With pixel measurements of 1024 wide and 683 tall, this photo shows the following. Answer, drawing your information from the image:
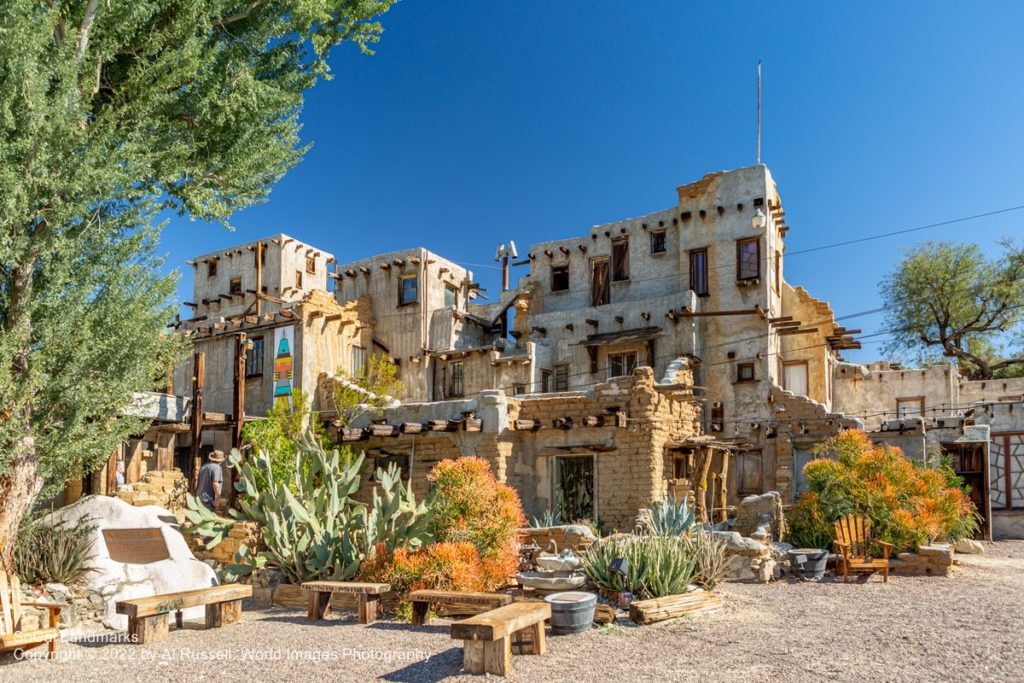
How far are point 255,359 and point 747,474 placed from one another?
49.9 ft

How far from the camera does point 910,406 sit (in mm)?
28047

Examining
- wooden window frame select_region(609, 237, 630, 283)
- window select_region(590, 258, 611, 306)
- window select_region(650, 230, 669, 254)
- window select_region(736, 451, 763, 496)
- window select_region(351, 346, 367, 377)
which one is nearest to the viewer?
window select_region(736, 451, 763, 496)

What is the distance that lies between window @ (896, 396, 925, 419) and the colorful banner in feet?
64.5

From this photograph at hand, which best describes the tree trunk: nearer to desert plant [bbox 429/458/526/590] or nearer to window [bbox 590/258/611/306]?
desert plant [bbox 429/458/526/590]

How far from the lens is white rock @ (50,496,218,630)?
9.58 metres

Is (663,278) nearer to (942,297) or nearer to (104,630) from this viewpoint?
(942,297)

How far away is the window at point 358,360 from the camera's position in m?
27.3

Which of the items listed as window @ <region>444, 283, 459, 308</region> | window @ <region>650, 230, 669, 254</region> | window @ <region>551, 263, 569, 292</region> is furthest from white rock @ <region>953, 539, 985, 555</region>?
window @ <region>444, 283, 459, 308</region>

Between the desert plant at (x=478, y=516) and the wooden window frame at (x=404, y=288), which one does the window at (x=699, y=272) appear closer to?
the wooden window frame at (x=404, y=288)

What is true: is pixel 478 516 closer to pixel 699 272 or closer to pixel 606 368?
pixel 606 368

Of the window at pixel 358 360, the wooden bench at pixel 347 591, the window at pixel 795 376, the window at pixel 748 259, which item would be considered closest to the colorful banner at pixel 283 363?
the window at pixel 358 360

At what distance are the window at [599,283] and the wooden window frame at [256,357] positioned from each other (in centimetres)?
1091

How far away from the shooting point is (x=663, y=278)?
2727 cm

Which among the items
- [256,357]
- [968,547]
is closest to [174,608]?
[968,547]
